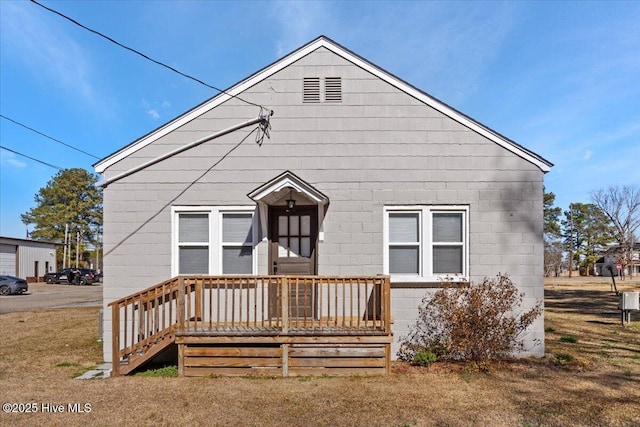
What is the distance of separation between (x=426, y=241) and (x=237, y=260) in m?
3.82

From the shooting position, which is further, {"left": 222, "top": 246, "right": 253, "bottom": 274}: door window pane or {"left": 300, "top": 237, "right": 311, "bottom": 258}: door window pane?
{"left": 300, "top": 237, "right": 311, "bottom": 258}: door window pane

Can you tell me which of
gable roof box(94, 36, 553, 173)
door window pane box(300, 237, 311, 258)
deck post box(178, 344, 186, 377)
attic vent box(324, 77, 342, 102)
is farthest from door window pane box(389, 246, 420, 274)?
deck post box(178, 344, 186, 377)

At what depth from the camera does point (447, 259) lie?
301 inches

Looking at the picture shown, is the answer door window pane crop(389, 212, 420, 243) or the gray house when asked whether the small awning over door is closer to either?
the gray house

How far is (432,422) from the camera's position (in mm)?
4461

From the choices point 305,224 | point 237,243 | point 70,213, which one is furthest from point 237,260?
point 70,213

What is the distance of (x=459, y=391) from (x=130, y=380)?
5.04m

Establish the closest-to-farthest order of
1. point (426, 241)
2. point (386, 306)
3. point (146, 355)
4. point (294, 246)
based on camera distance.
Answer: point (146, 355)
point (386, 306)
point (426, 241)
point (294, 246)

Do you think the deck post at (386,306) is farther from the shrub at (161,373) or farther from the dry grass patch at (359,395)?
the shrub at (161,373)

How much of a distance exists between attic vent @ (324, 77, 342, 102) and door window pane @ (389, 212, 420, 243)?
2658 mm

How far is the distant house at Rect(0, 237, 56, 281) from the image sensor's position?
34.3m

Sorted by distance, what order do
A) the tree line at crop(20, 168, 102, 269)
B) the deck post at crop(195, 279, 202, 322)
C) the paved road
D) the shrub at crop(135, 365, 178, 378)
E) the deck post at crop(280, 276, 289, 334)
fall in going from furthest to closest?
Answer: the tree line at crop(20, 168, 102, 269)
the paved road
the deck post at crop(195, 279, 202, 322)
the shrub at crop(135, 365, 178, 378)
the deck post at crop(280, 276, 289, 334)

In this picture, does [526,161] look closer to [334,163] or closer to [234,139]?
[334,163]

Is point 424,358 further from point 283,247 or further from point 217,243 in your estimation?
point 217,243
